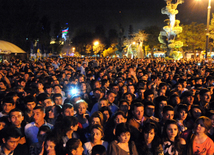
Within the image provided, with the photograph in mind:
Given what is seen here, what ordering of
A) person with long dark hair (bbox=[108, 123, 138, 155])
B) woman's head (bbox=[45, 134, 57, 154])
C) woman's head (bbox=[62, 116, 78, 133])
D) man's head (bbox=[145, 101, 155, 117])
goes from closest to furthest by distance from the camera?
woman's head (bbox=[45, 134, 57, 154]) < person with long dark hair (bbox=[108, 123, 138, 155]) < woman's head (bbox=[62, 116, 78, 133]) < man's head (bbox=[145, 101, 155, 117])

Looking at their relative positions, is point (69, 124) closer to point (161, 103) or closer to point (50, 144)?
point (50, 144)

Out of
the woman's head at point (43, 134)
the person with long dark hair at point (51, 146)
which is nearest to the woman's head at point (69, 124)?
the woman's head at point (43, 134)

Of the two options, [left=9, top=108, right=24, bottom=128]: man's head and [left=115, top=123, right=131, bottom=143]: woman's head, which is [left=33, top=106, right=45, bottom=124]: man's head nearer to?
[left=9, top=108, right=24, bottom=128]: man's head

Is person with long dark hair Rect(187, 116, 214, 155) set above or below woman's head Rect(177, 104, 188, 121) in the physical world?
below

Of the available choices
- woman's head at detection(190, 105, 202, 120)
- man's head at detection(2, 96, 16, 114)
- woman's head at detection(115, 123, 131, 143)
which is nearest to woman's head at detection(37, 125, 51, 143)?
woman's head at detection(115, 123, 131, 143)

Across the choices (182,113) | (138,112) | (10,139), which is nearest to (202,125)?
(182,113)

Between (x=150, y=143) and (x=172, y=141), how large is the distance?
36cm

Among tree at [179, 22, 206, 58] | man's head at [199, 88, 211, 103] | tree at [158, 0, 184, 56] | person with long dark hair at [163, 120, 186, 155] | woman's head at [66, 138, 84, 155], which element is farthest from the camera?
tree at [179, 22, 206, 58]

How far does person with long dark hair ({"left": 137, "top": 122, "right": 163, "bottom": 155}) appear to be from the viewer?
11.1ft

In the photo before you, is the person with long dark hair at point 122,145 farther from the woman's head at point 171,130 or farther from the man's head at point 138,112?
the man's head at point 138,112

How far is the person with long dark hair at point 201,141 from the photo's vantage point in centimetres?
337

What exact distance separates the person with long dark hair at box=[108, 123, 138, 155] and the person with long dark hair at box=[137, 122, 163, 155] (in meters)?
0.14

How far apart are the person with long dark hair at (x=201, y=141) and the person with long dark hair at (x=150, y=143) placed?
0.51m

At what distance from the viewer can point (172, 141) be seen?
3498 millimetres
